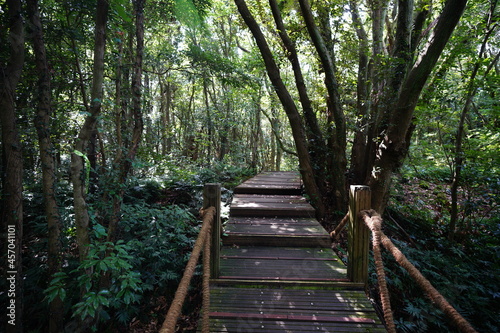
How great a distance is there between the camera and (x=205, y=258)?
1.99 m

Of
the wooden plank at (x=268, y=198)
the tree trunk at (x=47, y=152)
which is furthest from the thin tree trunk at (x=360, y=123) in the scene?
the tree trunk at (x=47, y=152)

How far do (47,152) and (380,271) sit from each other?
12.4 feet

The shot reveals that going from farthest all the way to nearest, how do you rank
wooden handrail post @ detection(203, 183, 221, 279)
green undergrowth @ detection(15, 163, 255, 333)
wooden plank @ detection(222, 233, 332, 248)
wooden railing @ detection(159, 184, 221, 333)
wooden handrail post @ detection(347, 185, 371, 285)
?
wooden plank @ detection(222, 233, 332, 248) < green undergrowth @ detection(15, 163, 255, 333) < wooden handrail post @ detection(203, 183, 221, 279) < wooden handrail post @ detection(347, 185, 371, 285) < wooden railing @ detection(159, 184, 221, 333)

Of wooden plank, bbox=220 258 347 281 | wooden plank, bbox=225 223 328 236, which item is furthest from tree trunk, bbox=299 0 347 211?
wooden plank, bbox=220 258 347 281

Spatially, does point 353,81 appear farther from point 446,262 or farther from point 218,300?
point 218,300

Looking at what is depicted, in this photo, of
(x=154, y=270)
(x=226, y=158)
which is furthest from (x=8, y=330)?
(x=226, y=158)

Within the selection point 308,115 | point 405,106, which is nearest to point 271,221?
point 308,115

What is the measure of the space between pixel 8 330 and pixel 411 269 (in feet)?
15.3

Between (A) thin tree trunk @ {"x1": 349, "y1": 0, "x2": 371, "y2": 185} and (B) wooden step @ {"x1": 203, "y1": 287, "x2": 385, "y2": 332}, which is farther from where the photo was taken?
(A) thin tree trunk @ {"x1": 349, "y1": 0, "x2": 371, "y2": 185}

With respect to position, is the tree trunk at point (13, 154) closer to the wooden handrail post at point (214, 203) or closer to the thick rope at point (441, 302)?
the wooden handrail post at point (214, 203)

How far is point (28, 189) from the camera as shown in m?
5.88

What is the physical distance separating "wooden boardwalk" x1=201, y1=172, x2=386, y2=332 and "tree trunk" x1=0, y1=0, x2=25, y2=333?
2529mm

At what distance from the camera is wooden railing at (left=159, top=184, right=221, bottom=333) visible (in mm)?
1340

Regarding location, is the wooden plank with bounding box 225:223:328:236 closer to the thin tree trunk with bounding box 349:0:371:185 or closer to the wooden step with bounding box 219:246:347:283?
the wooden step with bounding box 219:246:347:283
